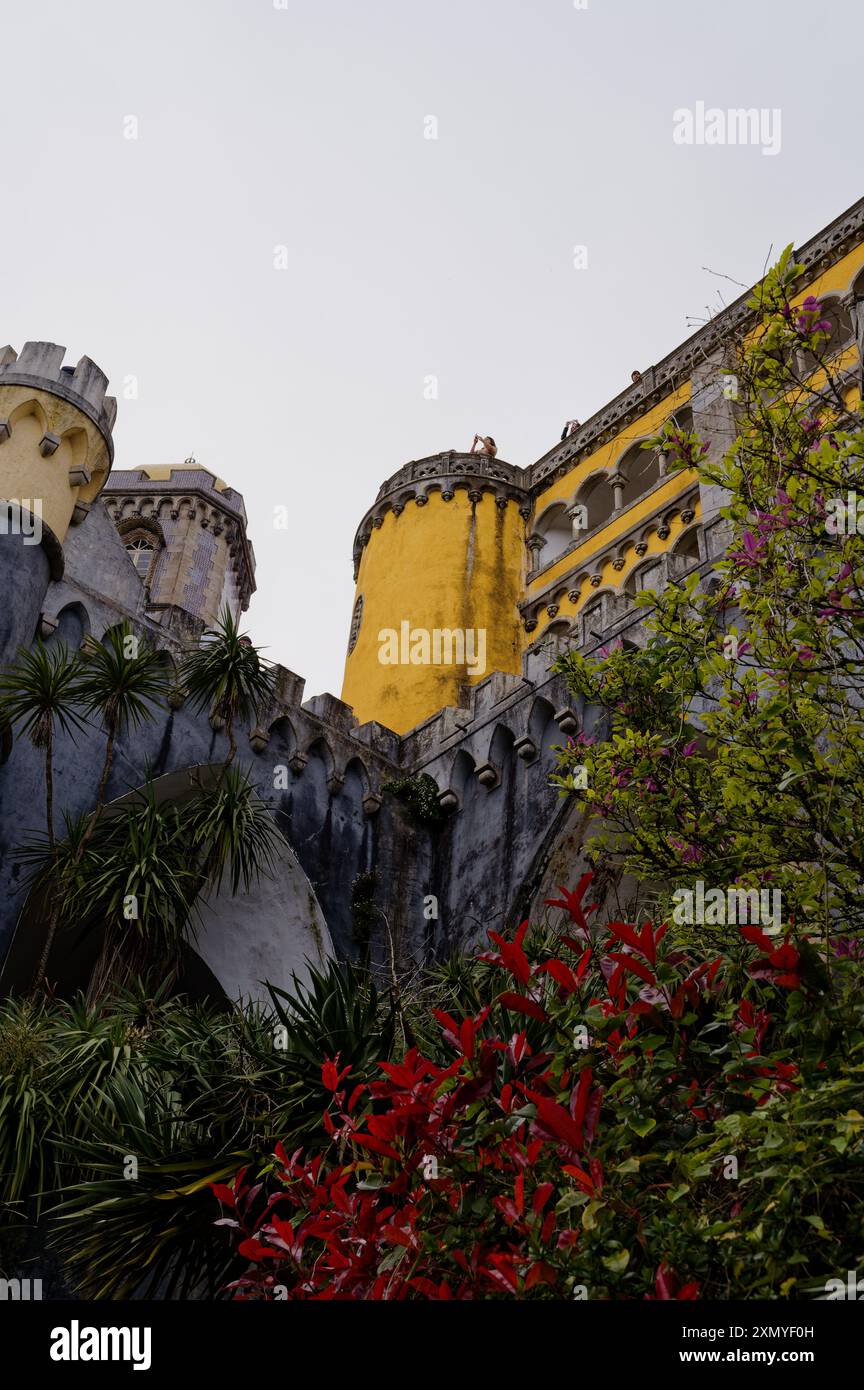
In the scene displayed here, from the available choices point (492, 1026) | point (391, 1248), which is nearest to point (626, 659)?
point (492, 1026)

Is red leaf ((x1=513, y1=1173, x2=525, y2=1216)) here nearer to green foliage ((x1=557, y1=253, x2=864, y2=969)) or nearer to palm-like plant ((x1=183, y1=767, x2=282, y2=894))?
green foliage ((x1=557, y1=253, x2=864, y2=969))

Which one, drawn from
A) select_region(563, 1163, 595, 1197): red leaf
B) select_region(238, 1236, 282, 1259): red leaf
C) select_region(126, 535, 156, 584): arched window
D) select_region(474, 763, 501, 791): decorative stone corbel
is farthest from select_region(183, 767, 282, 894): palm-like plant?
select_region(126, 535, 156, 584): arched window

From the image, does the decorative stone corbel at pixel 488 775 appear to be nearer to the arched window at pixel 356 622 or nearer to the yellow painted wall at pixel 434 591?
the yellow painted wall at pixel 434 591

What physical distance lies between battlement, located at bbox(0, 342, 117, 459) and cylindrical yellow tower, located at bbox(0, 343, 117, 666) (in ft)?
0.04

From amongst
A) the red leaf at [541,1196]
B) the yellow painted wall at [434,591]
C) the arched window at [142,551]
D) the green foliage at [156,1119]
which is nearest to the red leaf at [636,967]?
the red leaf at [541,1196]

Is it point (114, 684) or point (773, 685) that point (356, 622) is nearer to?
point (114, 684)

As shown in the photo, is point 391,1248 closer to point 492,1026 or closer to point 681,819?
point 492,1026

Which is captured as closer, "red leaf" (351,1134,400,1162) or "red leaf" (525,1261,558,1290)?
"red leaf" (525,1261,558,1290)

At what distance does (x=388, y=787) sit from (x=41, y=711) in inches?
235

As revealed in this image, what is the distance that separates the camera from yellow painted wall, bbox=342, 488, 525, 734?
914 inches

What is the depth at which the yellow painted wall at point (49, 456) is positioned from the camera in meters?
14.5

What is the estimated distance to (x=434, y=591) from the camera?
2483 cm

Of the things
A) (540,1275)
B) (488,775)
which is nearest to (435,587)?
(488,775)
